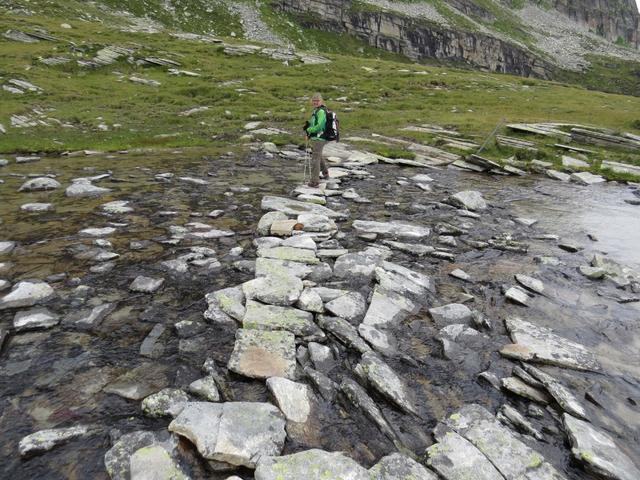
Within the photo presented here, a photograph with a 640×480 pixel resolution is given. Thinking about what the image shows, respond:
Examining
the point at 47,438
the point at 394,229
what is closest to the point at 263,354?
the point at 47,438

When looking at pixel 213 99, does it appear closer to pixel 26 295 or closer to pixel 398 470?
pixel 26 295

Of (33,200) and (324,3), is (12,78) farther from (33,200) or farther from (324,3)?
(324,3)

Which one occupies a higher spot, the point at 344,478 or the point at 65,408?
the point at 344,478

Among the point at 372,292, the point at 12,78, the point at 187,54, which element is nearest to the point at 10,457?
the point at 372,292

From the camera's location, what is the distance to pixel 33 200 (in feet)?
34.6

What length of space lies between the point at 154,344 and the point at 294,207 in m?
6.75

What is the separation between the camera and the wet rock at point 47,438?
11.5ft

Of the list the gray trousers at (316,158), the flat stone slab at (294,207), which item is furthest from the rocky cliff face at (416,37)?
the flat stone slab at (294,207)

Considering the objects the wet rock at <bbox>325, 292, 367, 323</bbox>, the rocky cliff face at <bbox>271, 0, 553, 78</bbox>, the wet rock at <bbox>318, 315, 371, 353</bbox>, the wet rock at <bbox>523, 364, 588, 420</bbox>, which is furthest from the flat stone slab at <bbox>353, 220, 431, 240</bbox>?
the rocky cliff face at <bbox>271, 0, 553, 78</bbox>

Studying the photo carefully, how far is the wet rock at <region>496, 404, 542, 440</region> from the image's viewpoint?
411 cm

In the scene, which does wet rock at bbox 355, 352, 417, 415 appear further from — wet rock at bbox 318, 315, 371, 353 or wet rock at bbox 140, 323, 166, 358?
wet rock at bbox 140, 323, 166, 358

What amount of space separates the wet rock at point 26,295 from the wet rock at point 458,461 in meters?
5.70

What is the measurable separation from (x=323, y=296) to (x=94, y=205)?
24.7ft

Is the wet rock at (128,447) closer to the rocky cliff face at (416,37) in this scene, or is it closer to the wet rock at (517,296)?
the wet rock at (517,296)
